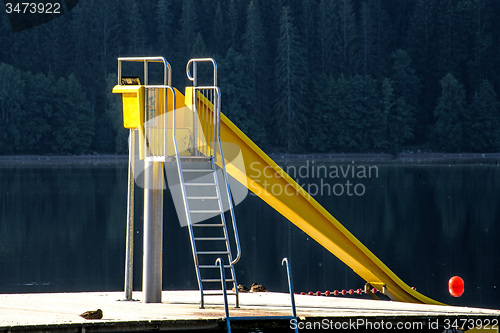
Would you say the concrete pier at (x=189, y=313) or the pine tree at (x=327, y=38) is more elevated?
the pine tree at (x=327, y=38)

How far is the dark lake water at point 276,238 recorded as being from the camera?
23.6 metres

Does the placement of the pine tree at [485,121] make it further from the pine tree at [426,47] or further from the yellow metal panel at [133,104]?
the yellow metal panel at [133,104]

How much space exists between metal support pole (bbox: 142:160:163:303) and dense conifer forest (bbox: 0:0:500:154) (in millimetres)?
75967

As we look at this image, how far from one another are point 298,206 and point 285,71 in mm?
81771

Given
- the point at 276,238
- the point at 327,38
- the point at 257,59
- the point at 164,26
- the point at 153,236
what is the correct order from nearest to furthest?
the point at 153,236, the point at 276,238, the point at 257,59, the point at 327,38, the point at 164,26

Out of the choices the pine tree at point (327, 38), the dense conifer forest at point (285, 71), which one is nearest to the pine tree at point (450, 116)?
the dense conifer forest at point (285, 71)

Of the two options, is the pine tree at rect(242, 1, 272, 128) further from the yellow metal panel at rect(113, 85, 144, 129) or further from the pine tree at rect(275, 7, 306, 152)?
the yellow metal panel at rect(113, 85, 144, 129)

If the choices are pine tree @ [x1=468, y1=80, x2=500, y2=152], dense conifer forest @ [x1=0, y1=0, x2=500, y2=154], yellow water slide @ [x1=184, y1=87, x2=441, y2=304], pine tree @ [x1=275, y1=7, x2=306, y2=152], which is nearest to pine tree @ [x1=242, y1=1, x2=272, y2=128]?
dense conifer forest @ [x1=0, y1=0, x2=500, y2=154]

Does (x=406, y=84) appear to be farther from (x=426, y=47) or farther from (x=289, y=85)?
(x=289, y=85)

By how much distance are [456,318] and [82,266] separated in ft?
52.1

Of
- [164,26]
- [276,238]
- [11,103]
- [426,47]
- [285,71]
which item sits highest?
[164,26]

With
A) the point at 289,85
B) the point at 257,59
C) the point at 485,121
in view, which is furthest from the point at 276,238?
the point at 257,59

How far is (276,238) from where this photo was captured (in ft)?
106

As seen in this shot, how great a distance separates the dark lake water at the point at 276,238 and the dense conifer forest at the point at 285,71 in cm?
3237
